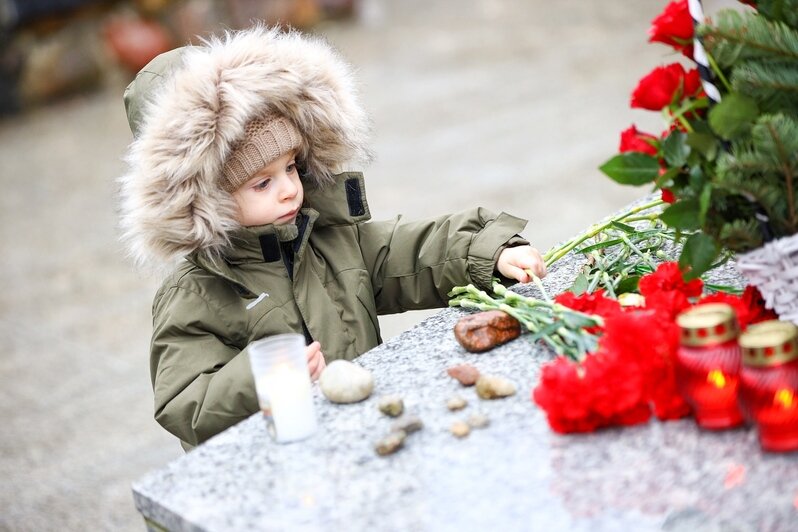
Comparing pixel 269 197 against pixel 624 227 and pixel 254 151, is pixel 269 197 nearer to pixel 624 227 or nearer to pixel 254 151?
pixel 254 151

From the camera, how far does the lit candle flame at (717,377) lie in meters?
1.24

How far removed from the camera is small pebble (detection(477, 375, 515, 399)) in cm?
146

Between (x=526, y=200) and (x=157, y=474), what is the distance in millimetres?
4161

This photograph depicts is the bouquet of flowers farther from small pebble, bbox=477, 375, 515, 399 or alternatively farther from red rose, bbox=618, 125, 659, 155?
small pebble, bbox=477, 375, 515, 399

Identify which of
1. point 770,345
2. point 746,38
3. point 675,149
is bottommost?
point 770,345

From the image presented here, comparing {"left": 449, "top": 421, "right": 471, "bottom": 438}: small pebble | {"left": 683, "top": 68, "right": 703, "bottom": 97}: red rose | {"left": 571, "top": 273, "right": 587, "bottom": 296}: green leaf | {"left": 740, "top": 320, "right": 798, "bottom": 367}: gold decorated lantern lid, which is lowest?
{"left": 449, "top": 421, "right": 471, "bottom": 438}: small pebble

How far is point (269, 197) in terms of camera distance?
2.01 metres

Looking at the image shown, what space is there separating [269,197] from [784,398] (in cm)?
115

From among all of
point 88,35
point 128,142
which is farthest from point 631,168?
point 88,35

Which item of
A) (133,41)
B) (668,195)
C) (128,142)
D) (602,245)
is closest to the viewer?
(668,195)

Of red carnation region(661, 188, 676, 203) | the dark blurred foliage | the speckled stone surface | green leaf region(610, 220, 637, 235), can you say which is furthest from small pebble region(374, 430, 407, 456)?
the dark blurred foliage

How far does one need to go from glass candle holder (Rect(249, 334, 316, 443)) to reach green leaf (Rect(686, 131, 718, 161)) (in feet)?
2.12

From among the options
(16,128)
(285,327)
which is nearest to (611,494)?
(285,327)

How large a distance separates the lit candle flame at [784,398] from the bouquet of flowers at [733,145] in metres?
0.19
